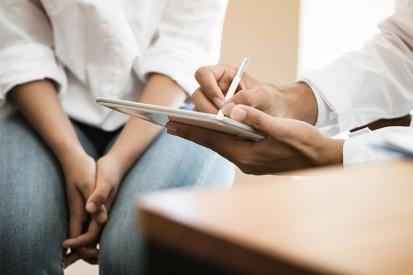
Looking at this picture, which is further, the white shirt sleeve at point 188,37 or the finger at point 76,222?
the white shirt sleeve at point 188,37

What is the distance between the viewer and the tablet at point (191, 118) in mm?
559

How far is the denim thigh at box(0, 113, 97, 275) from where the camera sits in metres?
0.79

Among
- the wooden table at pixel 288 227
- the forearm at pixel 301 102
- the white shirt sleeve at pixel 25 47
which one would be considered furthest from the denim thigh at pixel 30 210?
the wooden table at pixel 288 227

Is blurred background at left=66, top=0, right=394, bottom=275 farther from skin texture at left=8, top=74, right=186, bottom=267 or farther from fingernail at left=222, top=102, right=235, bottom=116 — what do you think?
fingernail at left=222, top=102, right=235, bottom=116

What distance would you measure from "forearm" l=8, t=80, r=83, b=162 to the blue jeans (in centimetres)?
2

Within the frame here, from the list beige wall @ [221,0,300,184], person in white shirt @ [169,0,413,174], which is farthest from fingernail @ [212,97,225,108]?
beige wall @ [221,0,300,184]

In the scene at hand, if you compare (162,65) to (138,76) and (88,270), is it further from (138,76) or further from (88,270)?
(88,270)

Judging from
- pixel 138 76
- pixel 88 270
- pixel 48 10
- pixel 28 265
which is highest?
pixel 48 10

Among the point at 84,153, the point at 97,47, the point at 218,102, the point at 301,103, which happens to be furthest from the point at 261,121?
the point at 97,47

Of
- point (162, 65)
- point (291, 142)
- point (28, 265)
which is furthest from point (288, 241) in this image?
point (162, 65)

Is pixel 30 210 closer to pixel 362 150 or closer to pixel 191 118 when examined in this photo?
pixel 191 118

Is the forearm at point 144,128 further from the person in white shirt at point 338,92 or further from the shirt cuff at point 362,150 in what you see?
the shirt cuff at point 362,150

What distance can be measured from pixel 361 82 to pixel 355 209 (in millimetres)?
659

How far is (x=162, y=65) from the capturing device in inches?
39.0
